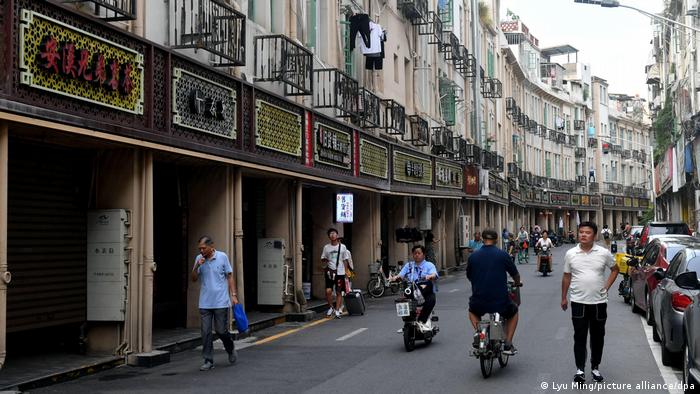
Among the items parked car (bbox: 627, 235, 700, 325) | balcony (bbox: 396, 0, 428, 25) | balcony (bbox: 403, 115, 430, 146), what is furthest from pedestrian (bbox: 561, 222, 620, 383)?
balcony (bbox: 396, 0, 428, 25)

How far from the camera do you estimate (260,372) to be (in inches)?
435

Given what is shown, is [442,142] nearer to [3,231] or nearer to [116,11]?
[116,11]

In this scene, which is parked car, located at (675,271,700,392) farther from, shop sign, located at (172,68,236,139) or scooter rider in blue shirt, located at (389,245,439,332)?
shop sign, located at (172,68,236,139)

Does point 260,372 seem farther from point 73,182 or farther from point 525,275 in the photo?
point 525,275

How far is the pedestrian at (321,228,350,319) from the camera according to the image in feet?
60.8

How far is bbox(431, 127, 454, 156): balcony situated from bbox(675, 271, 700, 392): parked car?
25257 mm

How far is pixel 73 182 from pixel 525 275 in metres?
22.7

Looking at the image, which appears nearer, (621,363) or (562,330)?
(621,363)

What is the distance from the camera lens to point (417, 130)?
3070 cm

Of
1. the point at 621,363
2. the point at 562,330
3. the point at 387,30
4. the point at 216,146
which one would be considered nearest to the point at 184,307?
the point at 216,146

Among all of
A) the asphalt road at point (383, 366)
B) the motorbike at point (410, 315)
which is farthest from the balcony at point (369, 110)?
the motorbike at point (410, 315)

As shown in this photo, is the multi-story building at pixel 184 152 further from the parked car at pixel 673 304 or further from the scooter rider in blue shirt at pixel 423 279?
the parked car at pixel 673 304

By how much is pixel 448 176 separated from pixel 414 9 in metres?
7.44

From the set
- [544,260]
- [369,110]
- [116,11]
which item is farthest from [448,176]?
[116,11]
